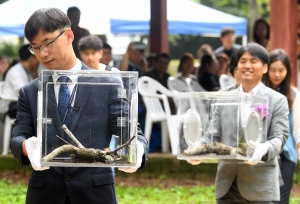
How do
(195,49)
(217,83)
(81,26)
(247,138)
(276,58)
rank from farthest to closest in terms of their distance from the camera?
1. (195,49)
2. (217,83)
3. (81,26)
4. (276,58)
5. (247,138)

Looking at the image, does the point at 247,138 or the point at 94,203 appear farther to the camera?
the point at 247,138

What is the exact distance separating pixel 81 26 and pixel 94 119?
6553 mm

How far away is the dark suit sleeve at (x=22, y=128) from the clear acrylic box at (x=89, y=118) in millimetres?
146

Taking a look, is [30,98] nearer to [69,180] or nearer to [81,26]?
[69,180]

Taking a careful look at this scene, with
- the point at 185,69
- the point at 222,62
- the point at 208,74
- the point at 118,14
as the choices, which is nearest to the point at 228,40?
the point at 222,62

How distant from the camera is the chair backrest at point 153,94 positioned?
12.5 meters

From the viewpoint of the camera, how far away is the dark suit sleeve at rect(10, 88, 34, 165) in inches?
170

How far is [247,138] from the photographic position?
20.0 feet

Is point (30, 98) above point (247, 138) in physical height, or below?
above

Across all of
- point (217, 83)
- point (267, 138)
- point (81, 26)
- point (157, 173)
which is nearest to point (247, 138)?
point (267, 138)

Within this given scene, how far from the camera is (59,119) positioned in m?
4.25

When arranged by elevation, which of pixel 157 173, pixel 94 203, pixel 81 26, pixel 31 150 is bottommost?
pixel 157 173

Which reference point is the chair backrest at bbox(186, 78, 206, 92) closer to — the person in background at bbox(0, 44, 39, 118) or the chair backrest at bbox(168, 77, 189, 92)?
the chair backrest at bbox(168, 77, 189, 92)

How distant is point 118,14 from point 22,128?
7418 millimetres
